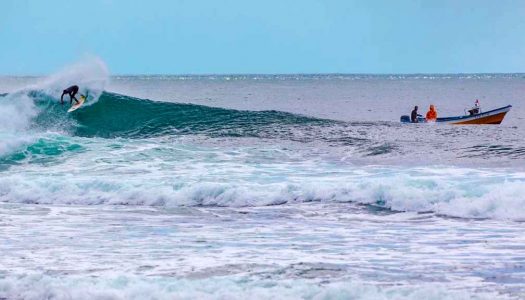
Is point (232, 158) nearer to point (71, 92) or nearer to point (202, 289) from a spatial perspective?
point (71, 92)

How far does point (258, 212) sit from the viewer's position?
14898mm

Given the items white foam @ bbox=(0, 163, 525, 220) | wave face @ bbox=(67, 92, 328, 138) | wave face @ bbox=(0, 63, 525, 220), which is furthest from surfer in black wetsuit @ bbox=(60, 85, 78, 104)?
white foam @ bbox=(0, 163, 525, 220)

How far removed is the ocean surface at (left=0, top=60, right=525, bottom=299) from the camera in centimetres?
970

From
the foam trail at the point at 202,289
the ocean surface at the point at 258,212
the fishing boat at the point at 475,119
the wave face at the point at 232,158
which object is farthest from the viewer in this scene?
the fishing boat at the point at 475,119

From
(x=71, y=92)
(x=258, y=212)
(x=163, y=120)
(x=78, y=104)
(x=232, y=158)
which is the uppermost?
(x=71, y=92)

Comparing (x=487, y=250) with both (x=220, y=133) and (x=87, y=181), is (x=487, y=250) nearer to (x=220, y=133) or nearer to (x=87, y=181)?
(x=87, y=181)

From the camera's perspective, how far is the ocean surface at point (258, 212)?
9.70 metres

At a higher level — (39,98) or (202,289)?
(39,98)

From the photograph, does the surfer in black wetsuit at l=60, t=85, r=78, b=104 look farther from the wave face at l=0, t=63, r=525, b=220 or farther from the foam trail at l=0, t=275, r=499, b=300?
the foam trail at l=0, t=275, r=499, b=300

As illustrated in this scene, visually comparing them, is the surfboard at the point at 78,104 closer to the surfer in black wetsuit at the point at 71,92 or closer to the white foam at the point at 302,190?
the surfer in black wetsuit at the point at 71,92

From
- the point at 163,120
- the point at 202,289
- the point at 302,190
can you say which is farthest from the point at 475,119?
the point at 202,289

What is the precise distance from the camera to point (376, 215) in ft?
47.4

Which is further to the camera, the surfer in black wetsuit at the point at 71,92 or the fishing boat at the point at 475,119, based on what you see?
the fishing boat at the point at 475,119

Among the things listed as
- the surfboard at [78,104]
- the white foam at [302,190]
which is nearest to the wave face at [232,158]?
the white foam at [302,190]
